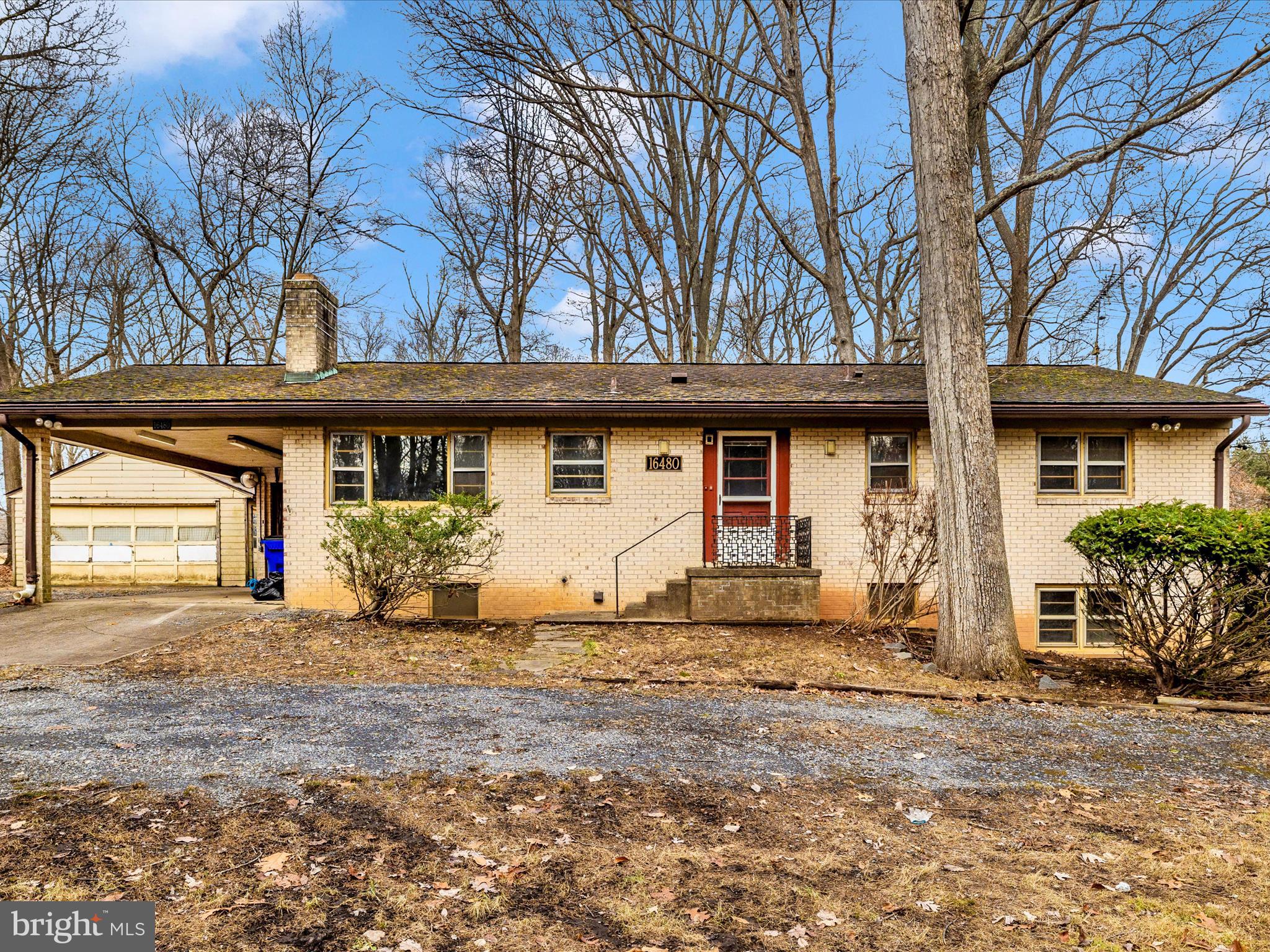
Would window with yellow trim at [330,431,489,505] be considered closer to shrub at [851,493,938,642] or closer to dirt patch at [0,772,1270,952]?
shrub at [851,493,938,642]

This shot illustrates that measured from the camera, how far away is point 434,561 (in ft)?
31.4

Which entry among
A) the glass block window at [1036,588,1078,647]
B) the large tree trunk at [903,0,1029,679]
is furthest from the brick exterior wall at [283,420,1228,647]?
the large tree trunk at [903,0,1029,679]

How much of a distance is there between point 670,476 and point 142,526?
1235cm

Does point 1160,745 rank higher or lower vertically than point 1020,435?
lower

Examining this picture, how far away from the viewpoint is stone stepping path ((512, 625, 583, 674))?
25.7 ft

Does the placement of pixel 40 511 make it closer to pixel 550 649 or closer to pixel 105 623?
pixel 105 623

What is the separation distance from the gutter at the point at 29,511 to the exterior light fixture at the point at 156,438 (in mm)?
1427

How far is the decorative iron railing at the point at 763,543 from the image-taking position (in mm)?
10789

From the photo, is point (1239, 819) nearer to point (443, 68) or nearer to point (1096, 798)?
point (1096, 798)

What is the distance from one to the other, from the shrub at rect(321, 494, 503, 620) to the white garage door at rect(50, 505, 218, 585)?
761cm

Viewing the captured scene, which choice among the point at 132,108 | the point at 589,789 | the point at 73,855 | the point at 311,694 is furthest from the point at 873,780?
the point at 132,108

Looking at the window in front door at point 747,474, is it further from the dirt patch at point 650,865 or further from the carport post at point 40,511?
the carport post at point 40,511

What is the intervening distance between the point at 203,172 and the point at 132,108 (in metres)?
2.36

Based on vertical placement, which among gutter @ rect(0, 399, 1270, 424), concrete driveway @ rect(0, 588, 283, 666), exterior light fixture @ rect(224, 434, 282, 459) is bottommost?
concrete driveway @ rect(0, 588, 283, 666)
